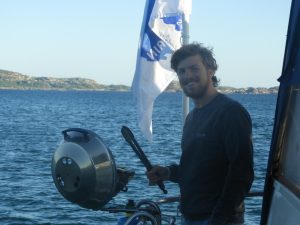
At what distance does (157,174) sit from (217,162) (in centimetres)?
63

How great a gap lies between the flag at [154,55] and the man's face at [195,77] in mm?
2447

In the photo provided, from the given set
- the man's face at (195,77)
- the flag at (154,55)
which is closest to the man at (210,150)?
the man's face at (195,77)

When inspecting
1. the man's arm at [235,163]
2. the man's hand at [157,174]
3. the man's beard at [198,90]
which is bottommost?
the man's hand at [157,174]

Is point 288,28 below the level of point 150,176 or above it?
above

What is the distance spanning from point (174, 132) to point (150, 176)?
160 feet

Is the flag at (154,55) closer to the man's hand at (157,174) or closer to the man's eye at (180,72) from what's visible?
the man's hand at (157,174)

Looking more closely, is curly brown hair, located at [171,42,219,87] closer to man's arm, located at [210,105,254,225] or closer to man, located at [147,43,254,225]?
man, located at [147,43,254,225]

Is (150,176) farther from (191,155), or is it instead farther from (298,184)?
(298,184)

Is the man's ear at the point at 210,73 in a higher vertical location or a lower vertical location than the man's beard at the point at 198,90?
higher

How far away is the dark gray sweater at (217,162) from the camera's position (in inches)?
158

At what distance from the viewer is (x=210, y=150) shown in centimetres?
423

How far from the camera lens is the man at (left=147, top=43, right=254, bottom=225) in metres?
4.02

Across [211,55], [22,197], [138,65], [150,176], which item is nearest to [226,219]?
[150,176]

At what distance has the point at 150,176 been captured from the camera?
4656mm
